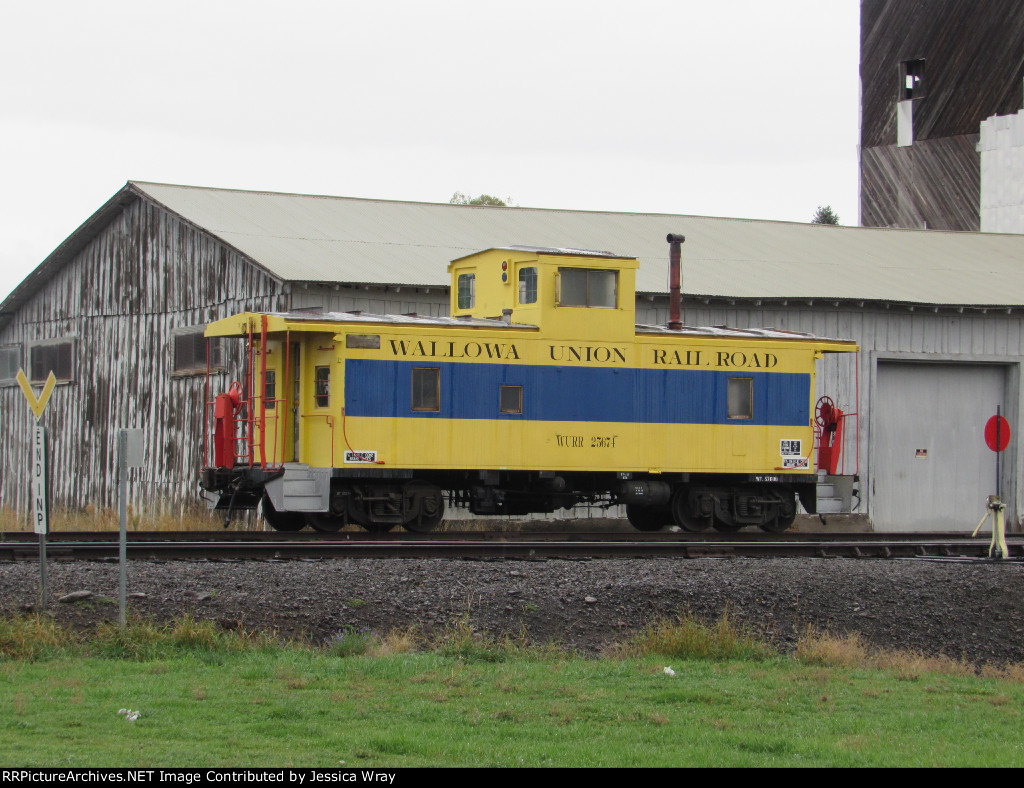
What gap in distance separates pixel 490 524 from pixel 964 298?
463 inches

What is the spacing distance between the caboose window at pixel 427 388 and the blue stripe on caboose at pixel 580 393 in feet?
0.21

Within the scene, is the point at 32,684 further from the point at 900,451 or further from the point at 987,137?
the point at 987,137

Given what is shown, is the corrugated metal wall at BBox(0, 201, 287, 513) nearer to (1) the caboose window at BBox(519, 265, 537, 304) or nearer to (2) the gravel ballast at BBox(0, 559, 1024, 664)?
(1) the caboose window at BBox(519, 265, 537, 304)

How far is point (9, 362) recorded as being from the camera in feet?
114

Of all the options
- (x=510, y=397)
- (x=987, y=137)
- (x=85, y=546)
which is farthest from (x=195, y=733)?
(x=987, y=137)

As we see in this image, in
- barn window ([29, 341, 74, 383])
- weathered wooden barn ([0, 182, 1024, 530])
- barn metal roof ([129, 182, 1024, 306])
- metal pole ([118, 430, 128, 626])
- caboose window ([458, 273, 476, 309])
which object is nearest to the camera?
metal pole ([118, 430, 128, 626])

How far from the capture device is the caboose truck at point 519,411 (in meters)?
20.1

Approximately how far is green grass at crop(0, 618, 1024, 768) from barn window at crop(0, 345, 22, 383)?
947 inches

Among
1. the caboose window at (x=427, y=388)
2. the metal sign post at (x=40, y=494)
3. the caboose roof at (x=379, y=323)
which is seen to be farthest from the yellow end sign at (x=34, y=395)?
the caboose window at (x=427, y=388)

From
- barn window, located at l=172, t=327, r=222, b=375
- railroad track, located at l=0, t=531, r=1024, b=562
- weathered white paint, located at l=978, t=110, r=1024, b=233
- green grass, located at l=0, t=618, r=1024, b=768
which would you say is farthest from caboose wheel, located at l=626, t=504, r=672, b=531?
weathered white paint, located at l=978, t=110, r=1024, b=233

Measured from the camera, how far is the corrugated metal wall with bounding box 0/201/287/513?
26.9 metres

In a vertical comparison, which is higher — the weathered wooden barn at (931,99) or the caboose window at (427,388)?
the weathered wooden barn at (931,99)

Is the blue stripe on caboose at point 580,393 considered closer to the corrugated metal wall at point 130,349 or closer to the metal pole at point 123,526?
the corrugated metal wall at point 130,349

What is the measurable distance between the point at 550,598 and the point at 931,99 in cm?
3698
